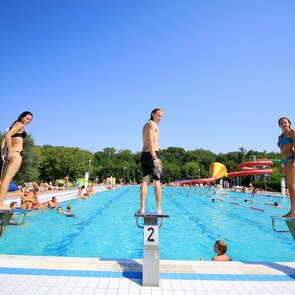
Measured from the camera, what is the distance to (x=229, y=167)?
7281 centimetres

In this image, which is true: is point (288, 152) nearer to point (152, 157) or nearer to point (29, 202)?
point (152, 157)

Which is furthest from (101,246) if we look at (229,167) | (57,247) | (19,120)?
(229,167)

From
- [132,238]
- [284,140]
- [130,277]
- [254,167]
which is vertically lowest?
[132,238]

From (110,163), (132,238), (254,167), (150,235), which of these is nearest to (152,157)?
(150,235)

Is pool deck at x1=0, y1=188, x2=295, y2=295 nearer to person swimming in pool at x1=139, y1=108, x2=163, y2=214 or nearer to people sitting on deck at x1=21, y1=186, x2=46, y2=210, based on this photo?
person swimming in pool at x1=139, y1=108, x2=163, y2=214

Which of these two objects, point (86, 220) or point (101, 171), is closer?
point (86, 220)

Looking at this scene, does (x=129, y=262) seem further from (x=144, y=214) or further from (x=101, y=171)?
(x=101, y=171)

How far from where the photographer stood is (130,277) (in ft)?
12.4

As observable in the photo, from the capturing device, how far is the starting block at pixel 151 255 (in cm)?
350

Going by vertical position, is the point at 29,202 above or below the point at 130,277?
above

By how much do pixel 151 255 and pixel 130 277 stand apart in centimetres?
52

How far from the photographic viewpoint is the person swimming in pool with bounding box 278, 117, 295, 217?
4.48 meters

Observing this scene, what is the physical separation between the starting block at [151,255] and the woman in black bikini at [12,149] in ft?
8.12

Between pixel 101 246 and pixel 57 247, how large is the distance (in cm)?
137
